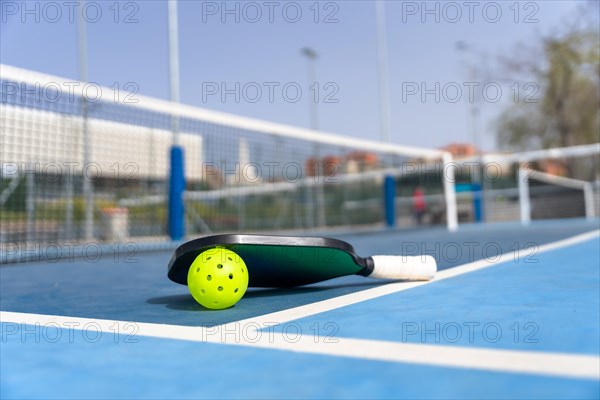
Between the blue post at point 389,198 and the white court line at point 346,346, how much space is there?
38.1 ft

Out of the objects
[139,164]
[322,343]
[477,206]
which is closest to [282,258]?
[322,343]

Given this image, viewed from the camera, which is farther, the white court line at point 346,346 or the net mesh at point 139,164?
the net mesh at point 139,164

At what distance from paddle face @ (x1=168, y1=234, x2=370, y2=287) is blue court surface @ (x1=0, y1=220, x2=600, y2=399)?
0.31 feet

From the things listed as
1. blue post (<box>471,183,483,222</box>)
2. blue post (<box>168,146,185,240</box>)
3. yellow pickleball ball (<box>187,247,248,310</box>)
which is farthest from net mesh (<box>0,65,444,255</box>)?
yellow pickleball ball (<box>187,247,248,310</box>)

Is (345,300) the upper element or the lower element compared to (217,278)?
lower

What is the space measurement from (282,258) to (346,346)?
2.98 ft

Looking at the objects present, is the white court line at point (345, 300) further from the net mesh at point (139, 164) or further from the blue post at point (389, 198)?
the blue post at point (389, 198)

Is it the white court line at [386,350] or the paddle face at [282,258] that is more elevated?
the paddle face at [282,258]

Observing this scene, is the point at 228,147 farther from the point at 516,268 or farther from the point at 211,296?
the point at 211,296

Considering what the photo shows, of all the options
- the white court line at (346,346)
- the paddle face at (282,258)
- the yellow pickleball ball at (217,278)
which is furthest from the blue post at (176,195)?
the yellow pickleball ball at (217,278)

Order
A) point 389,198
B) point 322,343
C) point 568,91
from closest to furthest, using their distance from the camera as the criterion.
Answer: point 322,343 → point 389,198 → point 568,91

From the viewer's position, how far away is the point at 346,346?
144cm

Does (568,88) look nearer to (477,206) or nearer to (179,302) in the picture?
(477,206)

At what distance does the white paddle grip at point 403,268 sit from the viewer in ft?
8.79
